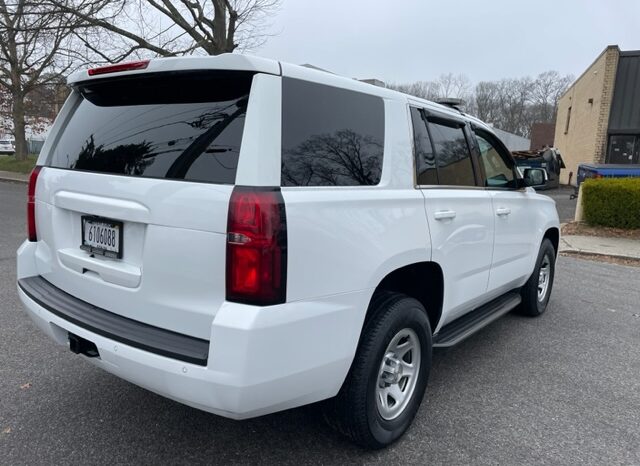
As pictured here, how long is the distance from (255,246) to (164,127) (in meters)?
0.83

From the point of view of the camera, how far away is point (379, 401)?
2.66 m

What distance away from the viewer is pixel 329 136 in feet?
7.79

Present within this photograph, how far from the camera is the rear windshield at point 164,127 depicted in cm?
212

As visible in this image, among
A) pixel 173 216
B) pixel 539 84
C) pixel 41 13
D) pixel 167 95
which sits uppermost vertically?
pixel 539 84

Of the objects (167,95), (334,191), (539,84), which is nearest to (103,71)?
(167,95)

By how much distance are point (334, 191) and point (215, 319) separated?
2.61 ft

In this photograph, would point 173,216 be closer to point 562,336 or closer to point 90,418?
point 90,418

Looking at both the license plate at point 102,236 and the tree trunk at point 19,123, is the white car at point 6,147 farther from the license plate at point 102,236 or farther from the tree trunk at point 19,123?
the license plate at point 102,236

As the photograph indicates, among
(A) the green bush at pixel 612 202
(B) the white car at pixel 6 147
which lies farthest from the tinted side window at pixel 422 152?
(B) the white car at pixel 6 147

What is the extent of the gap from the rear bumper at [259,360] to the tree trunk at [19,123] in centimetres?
2761

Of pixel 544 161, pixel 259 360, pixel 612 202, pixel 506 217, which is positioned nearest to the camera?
pixel 259 360

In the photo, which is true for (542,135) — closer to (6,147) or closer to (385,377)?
(6,147)

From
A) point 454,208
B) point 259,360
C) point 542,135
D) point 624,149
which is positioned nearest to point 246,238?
point 259,360

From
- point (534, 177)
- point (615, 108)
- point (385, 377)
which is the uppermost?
point (615, 108)
